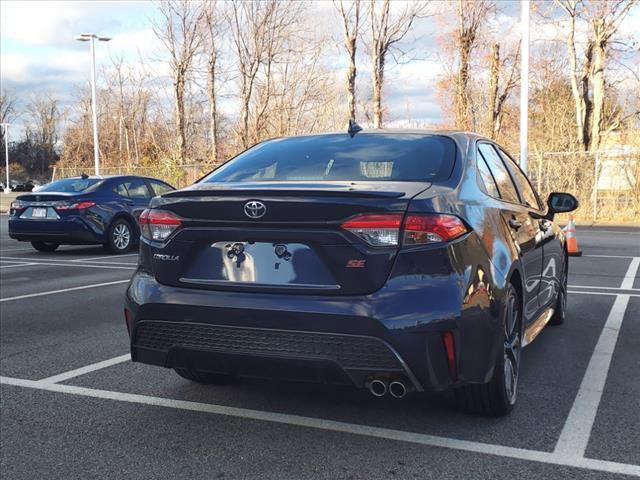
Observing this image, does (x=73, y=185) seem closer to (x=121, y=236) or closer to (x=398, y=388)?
(x=121, y=236)

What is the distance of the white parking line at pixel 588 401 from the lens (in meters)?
3.38

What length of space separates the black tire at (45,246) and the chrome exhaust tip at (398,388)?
37.9 feet

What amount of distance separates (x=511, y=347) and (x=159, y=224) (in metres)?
2.06

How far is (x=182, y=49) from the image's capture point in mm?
34656

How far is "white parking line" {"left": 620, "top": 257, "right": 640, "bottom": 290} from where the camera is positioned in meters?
8.57

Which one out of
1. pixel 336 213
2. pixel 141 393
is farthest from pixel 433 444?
pixel 141 393

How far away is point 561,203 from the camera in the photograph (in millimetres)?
5520

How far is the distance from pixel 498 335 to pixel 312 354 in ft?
3.24

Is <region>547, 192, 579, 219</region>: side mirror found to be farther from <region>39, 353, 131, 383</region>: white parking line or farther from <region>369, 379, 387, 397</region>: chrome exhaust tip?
<region>39, 353, 131, 383</region>: white parking line

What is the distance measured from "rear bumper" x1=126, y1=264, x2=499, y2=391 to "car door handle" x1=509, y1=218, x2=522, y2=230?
884 millimetres

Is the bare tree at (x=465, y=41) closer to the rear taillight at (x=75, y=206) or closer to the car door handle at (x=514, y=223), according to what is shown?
the rear taillight at (x=75, y=206)

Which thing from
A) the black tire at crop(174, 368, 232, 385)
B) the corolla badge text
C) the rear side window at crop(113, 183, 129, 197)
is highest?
the rear side window at crop(113, 183, 129, 197)

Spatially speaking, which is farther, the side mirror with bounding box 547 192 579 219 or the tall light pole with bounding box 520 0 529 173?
the tall light pole with bounding box 520 0 529 173

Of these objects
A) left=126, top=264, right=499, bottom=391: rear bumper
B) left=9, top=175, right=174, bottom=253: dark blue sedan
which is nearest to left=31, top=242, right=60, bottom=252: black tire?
left=9, top=175, right=174, bottom=253: dark blue sedan
